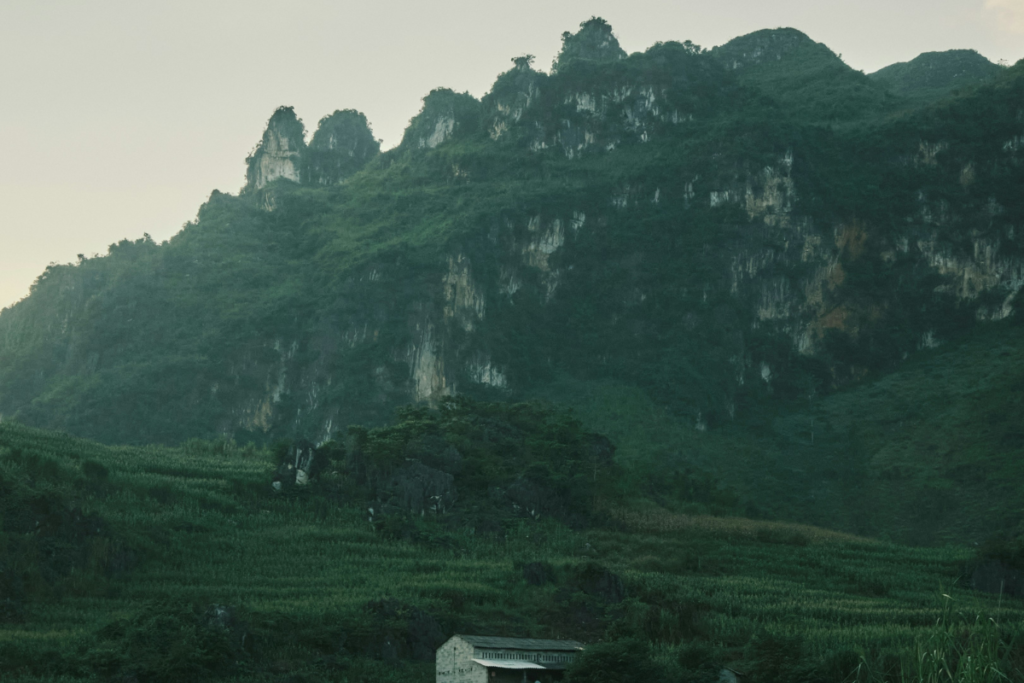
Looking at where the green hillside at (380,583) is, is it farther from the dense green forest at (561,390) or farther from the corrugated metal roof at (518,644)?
the corrugated metal roof at (518,644)

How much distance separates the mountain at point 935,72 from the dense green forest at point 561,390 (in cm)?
82

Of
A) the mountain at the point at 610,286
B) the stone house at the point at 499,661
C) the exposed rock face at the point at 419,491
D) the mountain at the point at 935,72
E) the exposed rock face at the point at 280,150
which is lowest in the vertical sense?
the stone house at the point at 499,661

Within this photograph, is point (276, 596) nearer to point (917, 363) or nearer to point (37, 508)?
point (37, 508)

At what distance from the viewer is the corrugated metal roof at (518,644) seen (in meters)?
39.2

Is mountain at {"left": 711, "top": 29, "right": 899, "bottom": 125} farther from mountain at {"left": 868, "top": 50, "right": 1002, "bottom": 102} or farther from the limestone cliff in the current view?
mountain at {"left": 868, "top": 50, "right": 1002, "bottom": 102}

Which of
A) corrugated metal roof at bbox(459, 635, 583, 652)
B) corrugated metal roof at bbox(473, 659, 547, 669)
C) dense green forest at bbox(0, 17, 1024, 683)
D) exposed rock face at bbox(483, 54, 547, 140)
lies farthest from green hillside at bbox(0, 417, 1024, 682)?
exposed rock face at bbox(483, 54, 547, 140)

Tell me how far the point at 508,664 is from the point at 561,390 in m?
67.6

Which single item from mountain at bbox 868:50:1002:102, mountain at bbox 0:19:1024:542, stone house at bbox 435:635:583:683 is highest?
mountain at bbox 868:50:1002:102

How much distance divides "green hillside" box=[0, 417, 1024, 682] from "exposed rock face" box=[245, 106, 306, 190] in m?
78.0

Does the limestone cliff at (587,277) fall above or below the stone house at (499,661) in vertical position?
above

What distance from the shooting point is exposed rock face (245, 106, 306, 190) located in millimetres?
151000

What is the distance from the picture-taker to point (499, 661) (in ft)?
128

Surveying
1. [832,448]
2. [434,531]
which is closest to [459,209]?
[832,448]

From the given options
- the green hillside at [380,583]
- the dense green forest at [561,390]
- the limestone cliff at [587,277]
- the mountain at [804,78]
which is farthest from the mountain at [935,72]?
the green hillside at [380,583]
